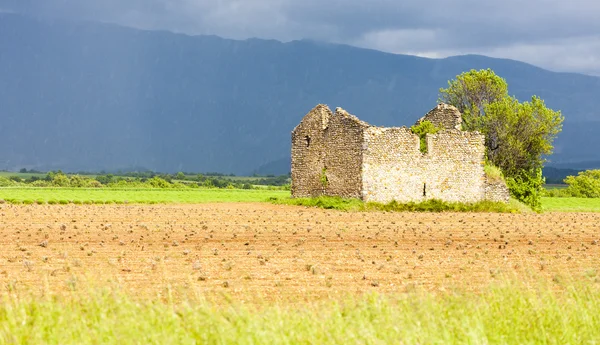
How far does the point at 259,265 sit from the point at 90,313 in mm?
8855

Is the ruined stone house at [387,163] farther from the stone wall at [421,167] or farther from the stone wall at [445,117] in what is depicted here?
the stone wall at [445,117]

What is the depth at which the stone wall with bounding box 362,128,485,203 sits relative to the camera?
4375cm

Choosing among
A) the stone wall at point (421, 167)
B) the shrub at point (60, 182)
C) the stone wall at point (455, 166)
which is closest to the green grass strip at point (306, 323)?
the stone wall at point (421, 167)

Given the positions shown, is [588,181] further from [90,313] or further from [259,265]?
[90,313]

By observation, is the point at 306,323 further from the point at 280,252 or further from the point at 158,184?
the point at 158,184

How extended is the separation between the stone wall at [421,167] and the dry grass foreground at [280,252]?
5.71m

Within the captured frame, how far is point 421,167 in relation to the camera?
44.8m

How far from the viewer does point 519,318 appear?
10789 mm

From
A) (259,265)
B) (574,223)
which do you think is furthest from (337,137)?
(259,265)

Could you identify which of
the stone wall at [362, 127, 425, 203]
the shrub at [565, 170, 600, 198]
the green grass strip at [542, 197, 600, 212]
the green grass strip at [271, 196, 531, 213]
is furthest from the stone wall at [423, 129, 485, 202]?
the shrub at [565, 170, 600, 198]

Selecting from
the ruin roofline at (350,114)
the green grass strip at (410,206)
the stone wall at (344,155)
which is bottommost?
the green grass strip at (410,206)

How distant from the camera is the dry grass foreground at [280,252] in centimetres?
1581

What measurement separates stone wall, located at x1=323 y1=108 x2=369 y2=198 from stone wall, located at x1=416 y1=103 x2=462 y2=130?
242 inches

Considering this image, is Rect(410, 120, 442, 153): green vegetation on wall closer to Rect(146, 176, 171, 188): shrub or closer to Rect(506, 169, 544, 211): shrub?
Rect(506, 169, 544, 211): shrub
